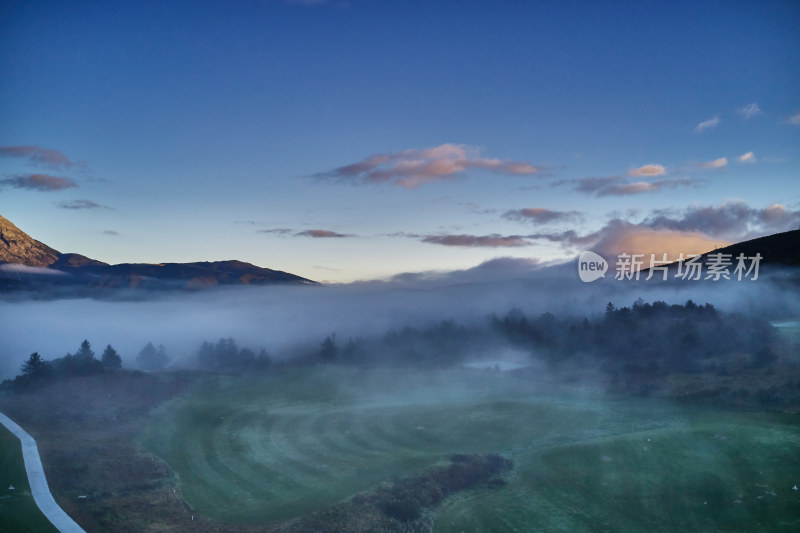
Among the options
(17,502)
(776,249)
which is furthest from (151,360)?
(776,249)

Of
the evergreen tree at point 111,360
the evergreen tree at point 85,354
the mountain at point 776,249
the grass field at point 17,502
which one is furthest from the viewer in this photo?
the mountain at point 776,249

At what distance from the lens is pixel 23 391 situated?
6731 centimetres

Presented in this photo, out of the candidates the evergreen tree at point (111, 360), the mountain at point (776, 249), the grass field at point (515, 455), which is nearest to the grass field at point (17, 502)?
the grass field at point (515, 455)

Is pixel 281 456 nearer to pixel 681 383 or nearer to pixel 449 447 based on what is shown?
pixel 449 447

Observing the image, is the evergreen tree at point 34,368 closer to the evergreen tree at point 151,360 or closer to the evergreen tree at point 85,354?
the evergreen tree at point 85,354

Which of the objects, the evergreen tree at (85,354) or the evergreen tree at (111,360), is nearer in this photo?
the evergreen tree at (85,354)

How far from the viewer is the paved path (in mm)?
29031

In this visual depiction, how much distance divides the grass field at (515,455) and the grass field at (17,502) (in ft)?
32.5

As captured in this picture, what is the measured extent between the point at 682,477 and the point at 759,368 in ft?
122

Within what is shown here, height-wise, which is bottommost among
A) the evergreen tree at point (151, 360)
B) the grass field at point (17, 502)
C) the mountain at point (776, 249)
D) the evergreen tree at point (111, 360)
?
the evergreen tree at point (151, 360)

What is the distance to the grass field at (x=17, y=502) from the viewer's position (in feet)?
92.2

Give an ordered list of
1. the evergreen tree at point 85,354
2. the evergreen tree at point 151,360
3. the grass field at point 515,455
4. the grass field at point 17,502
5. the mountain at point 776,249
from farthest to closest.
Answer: the mountain at point 776,249 < the evergreen tree at point 151,360 < the evergreen tree at point 85,354 < the grass field at point 515,455 < the grass field at point 17,502

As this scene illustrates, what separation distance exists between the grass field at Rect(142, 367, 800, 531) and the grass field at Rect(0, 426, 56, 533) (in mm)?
9903

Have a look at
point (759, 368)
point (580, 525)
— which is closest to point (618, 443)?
point (580, 525)
